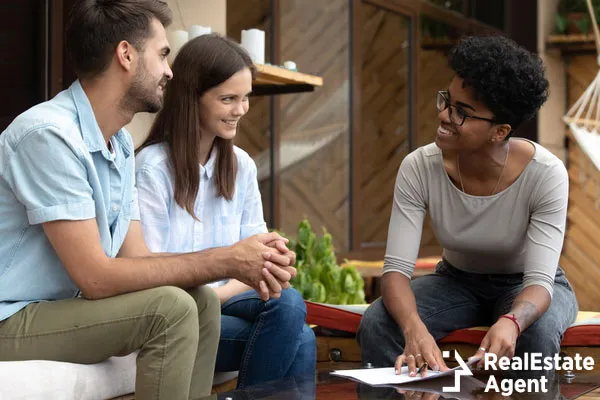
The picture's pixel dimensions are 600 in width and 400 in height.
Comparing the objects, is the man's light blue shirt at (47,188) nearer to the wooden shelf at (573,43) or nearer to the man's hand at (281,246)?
the man's hand at (281,246)

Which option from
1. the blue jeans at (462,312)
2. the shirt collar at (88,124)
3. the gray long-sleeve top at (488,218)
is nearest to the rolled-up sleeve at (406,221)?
the gray long-sleeve top at (488,218)

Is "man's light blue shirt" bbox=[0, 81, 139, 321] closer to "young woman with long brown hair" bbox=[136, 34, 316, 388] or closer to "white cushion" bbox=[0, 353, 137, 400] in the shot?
"white cushion" bbox=[0, 353, 137, 400]

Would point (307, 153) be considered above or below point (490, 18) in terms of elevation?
below

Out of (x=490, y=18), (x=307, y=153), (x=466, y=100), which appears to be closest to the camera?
(x=466, y=100)

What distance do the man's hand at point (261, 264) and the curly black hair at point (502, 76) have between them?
29.0 inches

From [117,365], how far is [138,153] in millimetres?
694

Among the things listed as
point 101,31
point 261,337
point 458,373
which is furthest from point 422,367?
point 101,31

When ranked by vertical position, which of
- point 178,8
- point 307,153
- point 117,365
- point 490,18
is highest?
point 490,18

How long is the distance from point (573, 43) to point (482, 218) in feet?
18.6

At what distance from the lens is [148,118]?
3654 mm

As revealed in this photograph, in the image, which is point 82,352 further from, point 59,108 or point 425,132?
point 425,132

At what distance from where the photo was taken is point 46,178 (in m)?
1.99

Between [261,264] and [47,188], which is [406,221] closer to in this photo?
[261,264]

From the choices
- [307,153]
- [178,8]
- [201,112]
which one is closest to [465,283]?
[201,112]
